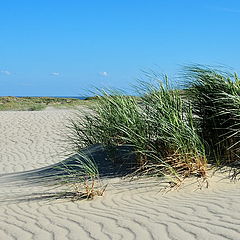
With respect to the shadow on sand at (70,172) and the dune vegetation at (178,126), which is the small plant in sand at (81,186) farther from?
the dune vegetation at (178,126)

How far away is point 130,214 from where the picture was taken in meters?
4.29

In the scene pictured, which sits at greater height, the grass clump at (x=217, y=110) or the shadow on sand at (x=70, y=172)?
the grass clump at (x=217, y=110)

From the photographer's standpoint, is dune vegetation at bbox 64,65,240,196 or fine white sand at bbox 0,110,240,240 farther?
dune vegetation at bbox 64,65,240,196

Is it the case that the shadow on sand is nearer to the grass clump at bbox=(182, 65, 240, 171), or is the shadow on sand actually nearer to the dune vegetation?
the dune vegetation

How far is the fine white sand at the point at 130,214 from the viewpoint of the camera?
11.9 feet

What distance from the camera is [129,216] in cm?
421

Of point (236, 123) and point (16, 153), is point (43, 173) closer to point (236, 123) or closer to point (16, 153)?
point (236, 123)

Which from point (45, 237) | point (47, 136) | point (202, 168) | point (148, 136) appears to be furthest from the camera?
point (47, 136)

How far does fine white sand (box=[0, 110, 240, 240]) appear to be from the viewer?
3.64 metres

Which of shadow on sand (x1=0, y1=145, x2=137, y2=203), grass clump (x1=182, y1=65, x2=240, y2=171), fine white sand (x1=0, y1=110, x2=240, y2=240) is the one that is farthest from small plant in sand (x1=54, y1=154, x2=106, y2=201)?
grass clump (x1=182, y1=65, x2=240, y2=171)

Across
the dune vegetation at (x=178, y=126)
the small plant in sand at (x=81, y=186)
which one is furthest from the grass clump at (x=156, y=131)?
the small plant in sand at (x=81, y=186)

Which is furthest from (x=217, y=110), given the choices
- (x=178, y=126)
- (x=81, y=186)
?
(x=81, y=186)

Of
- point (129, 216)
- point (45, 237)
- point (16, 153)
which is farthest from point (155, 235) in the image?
point (16, 153)

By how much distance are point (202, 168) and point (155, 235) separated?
7.83 feet
